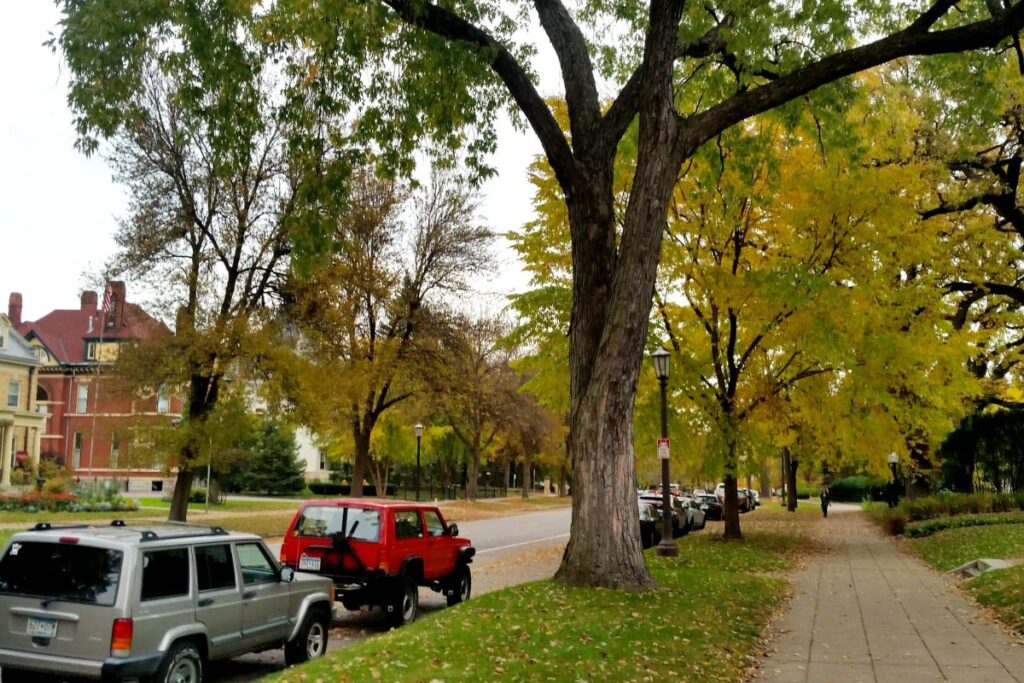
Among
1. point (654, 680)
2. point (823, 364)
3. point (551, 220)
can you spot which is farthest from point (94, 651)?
point (823, 364)

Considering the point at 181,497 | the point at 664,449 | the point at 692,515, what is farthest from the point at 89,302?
the point at 664,449

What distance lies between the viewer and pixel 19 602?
21.8ft

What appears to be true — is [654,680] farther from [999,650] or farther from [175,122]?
[175,122]

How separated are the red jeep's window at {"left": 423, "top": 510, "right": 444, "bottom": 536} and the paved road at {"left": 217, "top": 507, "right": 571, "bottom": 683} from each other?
1.40 meters

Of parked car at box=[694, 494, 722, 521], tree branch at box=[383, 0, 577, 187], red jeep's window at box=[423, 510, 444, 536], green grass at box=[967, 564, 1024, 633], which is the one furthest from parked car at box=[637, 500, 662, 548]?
parked car at box=[694, 494, 722, 521]

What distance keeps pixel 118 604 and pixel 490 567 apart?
44.4ft

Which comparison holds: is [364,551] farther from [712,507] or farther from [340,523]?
[712,507]

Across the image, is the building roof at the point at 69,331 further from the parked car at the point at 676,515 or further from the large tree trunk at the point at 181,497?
the parked car at the point at 676,515

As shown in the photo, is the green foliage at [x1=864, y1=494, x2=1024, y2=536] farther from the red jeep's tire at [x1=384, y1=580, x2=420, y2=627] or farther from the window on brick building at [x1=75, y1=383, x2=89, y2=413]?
the window on brick building at [x1=75, y1=383, x2=89, y2=413]

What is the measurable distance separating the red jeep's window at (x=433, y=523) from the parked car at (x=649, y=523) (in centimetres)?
1180

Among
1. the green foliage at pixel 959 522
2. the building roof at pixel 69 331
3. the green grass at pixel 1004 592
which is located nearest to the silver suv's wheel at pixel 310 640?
the green grass at pixel 1004 592

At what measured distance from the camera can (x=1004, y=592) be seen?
512 inches

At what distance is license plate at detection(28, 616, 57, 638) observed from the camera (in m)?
6.48

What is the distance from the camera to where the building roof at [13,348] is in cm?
4994
